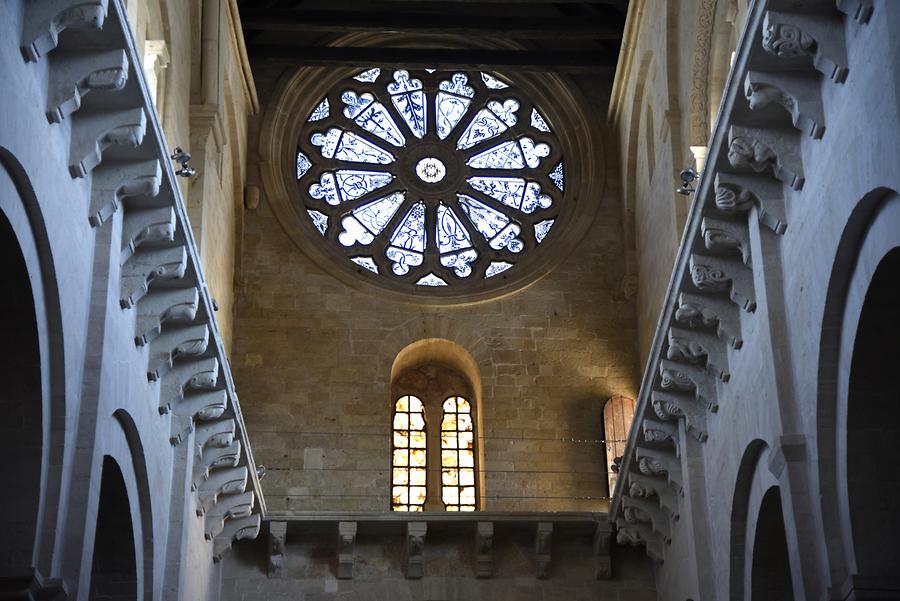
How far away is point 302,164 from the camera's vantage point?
2478 centimetres

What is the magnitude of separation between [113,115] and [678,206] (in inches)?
361

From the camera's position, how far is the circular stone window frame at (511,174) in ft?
76.3

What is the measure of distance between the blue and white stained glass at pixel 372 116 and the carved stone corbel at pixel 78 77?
46.2 feet

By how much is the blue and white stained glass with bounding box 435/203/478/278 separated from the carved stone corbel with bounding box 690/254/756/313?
10215 millimetres

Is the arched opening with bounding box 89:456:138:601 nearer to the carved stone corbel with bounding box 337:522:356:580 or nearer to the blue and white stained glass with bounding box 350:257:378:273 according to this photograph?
the carved stone corbel with bounding box 337:522:356:580

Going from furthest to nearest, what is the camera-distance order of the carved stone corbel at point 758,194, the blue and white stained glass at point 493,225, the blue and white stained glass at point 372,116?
A: the blue and white stained glass at point 372,116 → the blue and white stained glass at point 493,225 → the carved stone corbel at point 758,194

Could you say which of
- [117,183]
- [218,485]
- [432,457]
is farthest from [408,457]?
[117,183]

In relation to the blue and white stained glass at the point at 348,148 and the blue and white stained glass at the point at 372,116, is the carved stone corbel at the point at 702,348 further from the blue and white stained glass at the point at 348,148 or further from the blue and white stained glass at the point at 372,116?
the blue and white stained glass at the point at 372,116

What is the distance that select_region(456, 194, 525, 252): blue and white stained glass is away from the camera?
24.3 metres

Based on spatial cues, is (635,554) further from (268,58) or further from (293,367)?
(268,58)

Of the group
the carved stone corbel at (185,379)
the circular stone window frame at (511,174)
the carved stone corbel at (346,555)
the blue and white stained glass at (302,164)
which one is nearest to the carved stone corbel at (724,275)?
the carved stone corbel at (185,379)

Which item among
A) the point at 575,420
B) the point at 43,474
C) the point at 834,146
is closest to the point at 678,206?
the point at 575,420

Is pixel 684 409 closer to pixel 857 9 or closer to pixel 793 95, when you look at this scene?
pixel 793 95

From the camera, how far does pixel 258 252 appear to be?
2336 centimetres
